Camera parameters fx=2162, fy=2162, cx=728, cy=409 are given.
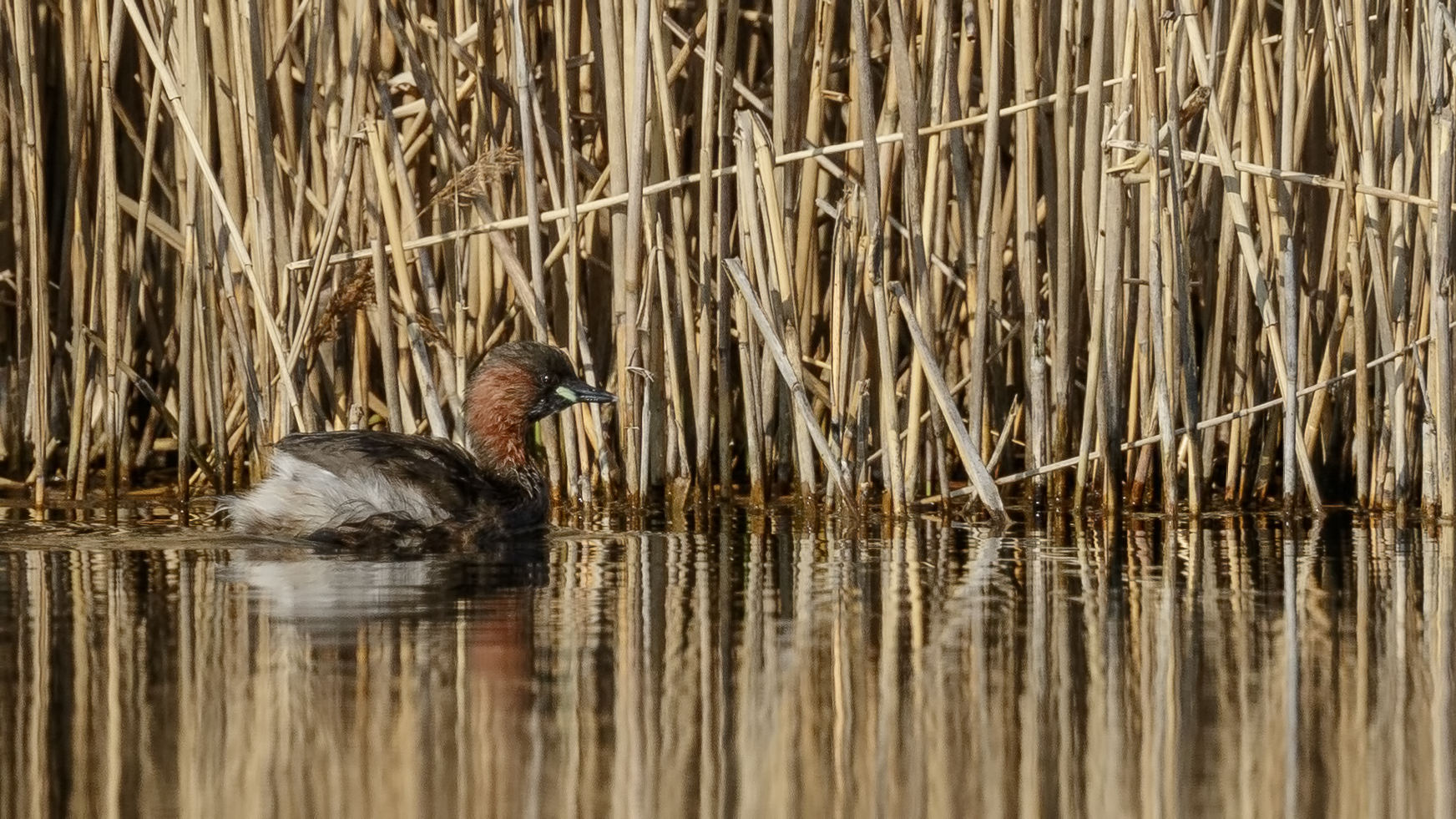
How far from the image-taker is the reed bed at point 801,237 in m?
7.36

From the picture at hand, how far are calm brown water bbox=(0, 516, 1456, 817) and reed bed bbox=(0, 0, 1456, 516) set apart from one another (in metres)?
0.92

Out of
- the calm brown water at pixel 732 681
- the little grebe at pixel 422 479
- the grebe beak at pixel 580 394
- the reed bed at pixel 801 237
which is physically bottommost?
the calm brown water at pixel 732 681

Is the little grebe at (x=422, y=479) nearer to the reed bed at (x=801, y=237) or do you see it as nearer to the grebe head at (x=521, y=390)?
the grebe head at (x=521, y=390)

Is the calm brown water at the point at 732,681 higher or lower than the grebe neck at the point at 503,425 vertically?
lower

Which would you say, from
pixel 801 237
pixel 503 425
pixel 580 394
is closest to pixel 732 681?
pixel 580 394

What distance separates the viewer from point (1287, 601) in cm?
575

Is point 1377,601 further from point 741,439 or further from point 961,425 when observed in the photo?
point 741,439

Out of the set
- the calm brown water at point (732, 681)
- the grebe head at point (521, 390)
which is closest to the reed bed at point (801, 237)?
the grebe head at point (521, 390)

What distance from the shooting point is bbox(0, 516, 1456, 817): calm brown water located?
3.71 m

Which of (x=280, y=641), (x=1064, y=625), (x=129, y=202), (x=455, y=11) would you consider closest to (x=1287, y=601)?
(x=1064, y=625)

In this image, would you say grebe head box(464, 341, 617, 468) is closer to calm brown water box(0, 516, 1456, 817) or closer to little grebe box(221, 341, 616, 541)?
little grebe box(221, 341, 616, 541)

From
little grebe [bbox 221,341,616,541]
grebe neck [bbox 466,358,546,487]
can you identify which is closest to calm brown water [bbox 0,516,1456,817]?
little grebe [bbox 221,341,616,541]

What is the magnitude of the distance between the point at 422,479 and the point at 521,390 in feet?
2.00

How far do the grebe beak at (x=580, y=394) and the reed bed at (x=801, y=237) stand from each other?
20 centimetres
